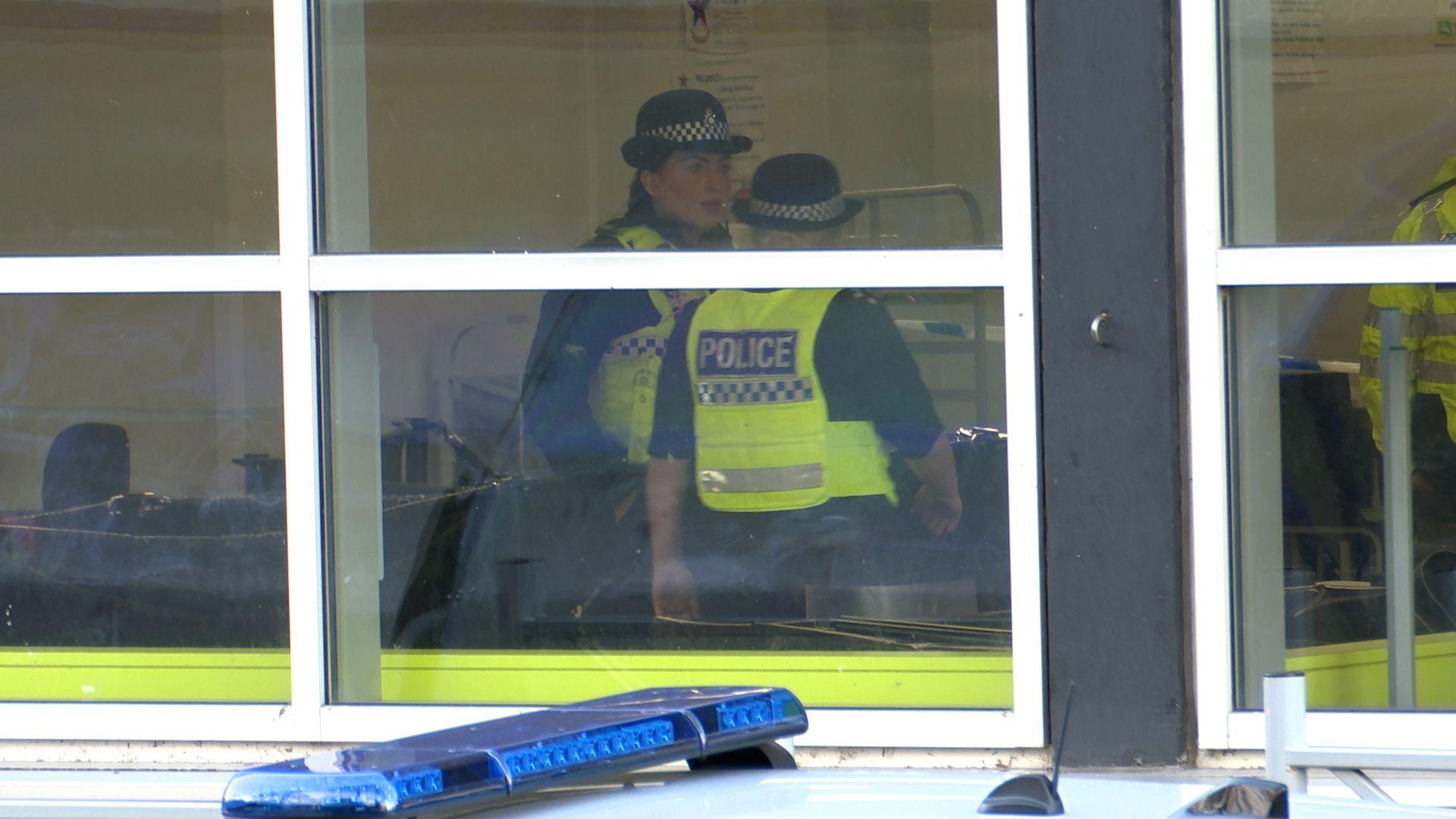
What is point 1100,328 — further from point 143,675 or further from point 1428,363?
point 143,675

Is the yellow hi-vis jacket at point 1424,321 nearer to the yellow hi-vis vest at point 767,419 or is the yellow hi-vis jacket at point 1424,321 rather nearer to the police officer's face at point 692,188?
the yellow hi-vis vest at point 767,419

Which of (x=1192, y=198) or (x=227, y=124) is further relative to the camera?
(x=227, y=124)

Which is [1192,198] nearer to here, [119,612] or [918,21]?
[918,21]

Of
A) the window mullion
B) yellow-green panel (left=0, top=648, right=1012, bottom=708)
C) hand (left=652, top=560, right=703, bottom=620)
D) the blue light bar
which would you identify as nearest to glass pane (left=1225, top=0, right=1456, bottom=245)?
yellow-green panel (left=0, top=648, right=1012, bottom=708)

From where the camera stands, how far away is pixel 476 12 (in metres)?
4.07

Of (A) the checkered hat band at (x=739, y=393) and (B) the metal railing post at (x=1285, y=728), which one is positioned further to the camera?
(A) the checkered hat band at (x=739, y=393)

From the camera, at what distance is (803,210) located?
3.88 meters

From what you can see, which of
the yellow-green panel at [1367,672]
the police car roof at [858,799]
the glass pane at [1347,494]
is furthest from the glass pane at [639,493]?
the police car roof at [858,799]

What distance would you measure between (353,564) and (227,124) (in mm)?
1153

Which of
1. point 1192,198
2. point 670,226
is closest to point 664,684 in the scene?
point 670,226

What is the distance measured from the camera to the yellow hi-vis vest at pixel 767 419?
12.6 feet

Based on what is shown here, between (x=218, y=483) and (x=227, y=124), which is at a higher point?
(x=227, y=124)

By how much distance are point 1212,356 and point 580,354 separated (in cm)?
148

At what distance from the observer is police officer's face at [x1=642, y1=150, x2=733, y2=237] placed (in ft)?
12.8
